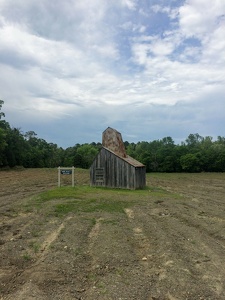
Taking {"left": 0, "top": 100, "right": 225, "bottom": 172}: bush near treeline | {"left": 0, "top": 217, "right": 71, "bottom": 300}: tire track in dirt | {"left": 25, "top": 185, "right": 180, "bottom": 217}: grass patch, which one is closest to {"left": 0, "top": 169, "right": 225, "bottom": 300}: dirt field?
{"left": 0, "top": 217, "right": 71, "bottom": 300}: tire track in dirt

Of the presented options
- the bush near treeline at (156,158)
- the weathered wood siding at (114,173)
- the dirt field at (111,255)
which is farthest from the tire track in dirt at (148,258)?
the bush near treeline at (156,158)

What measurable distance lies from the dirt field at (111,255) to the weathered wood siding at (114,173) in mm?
11109

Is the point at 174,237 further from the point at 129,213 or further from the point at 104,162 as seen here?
the point at 104,162

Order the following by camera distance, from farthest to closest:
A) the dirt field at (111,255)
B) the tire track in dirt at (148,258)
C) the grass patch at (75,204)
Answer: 1. the grass patch at (75,204)
2. the tire track in dirt at (148,258)
3. the dirt field at (111,255)

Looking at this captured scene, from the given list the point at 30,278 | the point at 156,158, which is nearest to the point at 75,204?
the point at 30,278

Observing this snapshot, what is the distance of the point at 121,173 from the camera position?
26.9 meters

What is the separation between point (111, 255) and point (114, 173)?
61.2 ft

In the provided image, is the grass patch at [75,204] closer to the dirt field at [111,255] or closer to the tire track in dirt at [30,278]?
the dirt field at [111,255]

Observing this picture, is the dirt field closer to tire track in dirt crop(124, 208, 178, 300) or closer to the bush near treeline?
tire track in dirt crop(124, 208, 178, 300)

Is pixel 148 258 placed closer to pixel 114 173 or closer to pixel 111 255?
pixel 111 255

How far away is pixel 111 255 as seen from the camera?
28.2 feet

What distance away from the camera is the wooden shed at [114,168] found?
26.7 m

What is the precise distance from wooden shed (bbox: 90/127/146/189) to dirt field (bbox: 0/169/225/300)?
11153mm

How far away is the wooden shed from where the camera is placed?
26.7 meters
